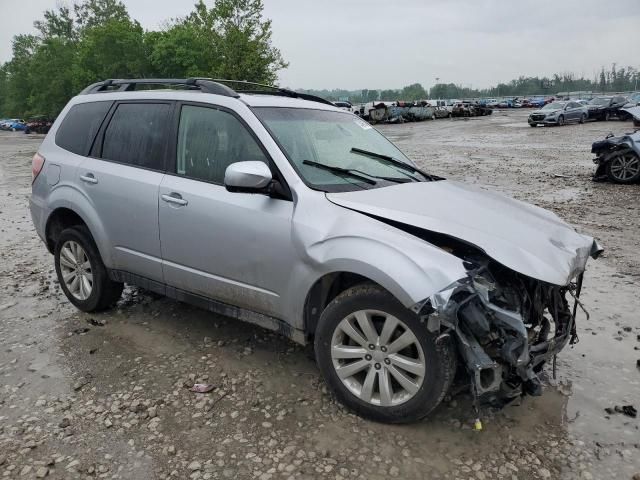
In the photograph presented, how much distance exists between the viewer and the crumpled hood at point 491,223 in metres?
2.82

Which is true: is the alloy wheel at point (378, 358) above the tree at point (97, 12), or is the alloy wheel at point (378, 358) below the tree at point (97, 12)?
below

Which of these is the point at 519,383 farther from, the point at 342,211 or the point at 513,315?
the point at 342,211

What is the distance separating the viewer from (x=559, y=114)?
34.0m

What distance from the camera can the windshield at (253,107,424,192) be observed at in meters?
3.46

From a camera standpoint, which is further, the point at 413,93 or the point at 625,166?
the point at 413,93

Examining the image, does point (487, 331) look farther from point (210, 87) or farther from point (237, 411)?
point (210, 87)

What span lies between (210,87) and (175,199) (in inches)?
34.5

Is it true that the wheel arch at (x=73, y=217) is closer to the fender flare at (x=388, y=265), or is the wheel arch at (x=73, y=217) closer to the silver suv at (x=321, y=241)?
the silver suv at (x=321, y=241)

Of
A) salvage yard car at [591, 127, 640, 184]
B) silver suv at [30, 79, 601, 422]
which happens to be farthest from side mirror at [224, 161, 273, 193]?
salvage yard car at [591, 127, 640, 184]

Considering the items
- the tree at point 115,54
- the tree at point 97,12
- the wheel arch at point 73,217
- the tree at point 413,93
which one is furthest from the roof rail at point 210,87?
the tree at point 413,93

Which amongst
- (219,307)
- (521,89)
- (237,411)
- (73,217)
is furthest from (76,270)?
(521,89)

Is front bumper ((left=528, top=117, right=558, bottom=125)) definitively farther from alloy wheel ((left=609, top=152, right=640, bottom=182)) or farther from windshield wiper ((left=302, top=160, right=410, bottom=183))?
windshield wiper ((left=302, top=160, right=410, bottom=183))

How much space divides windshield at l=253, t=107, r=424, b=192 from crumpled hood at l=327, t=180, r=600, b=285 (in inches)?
6.9

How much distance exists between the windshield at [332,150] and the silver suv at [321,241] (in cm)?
1
